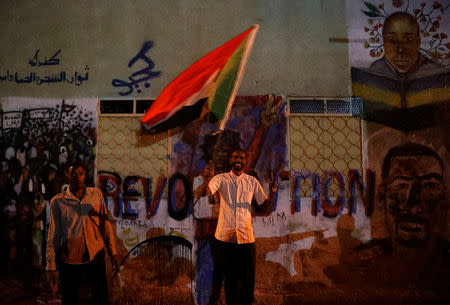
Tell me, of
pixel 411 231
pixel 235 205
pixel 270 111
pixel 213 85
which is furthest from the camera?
pixel 270 111

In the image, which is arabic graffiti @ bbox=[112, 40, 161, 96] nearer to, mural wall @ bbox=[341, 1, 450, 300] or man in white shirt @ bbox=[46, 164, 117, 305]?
man in white shirt @ bbox=[46, 164, 117, 305]

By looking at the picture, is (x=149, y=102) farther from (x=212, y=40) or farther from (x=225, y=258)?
(x=225, y=258)

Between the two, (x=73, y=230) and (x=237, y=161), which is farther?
(x=237, y=161)

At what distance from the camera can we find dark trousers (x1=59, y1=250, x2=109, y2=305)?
331cm

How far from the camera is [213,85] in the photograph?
3.56m

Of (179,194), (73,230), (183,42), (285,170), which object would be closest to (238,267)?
(179,194)

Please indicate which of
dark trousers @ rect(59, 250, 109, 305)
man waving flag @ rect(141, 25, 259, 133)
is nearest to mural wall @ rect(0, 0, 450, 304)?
man waving flag @ rect(141, 25, 259, 133)

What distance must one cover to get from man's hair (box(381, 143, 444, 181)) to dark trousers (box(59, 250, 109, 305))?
4.09m

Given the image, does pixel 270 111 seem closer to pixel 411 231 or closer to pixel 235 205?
pixel 235 205

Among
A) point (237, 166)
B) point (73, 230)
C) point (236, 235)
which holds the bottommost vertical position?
point (236, 235)

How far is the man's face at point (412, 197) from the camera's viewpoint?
4.34 metres

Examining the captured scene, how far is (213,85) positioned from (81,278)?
2.70 metres

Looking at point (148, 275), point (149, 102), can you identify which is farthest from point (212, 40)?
point (148, 275)

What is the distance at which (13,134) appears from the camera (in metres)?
4.57
